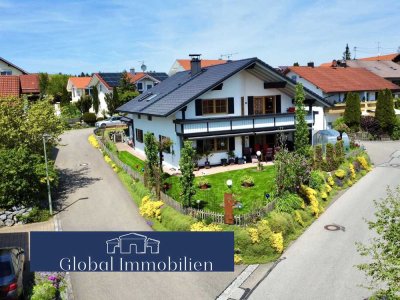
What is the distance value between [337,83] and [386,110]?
8.85m

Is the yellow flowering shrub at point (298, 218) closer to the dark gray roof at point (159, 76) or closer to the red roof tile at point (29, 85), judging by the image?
the red roof tile at point (29, 85)

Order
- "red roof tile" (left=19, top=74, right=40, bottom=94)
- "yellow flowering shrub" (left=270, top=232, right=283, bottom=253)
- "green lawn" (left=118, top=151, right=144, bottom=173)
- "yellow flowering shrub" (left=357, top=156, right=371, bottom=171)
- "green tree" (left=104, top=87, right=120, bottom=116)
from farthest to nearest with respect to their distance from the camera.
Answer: "green tree" (left=104, top=87, right=120, bottom=116) → "red roof tile" (left=19, top=74, right=40, bottom=94) → "green lawn" (left=118, top=151, right=144, bottom=173) → "yellow flowering shrub" (left=357, top=156, right=371, bottom=171) → "yellow flowering shrub" (left=270, top=232, right=283, bottom=253)

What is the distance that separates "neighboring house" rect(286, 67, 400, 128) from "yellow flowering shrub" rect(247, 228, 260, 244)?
3270cm

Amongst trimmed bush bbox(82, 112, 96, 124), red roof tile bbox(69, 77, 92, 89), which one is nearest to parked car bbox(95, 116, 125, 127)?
trimmed bush bbox(82, 112, 96, 124)

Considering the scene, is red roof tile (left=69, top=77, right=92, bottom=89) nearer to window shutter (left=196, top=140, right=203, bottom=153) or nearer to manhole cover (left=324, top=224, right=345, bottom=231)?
window shutter (left=196, top=140, right=203, bottom=153)

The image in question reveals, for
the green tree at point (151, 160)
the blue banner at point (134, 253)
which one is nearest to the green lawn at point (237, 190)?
the green tree at point (151, 160)

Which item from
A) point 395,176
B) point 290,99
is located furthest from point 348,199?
point 290,99

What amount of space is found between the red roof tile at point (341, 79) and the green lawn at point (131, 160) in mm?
25334

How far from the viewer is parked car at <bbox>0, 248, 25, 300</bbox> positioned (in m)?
11.1

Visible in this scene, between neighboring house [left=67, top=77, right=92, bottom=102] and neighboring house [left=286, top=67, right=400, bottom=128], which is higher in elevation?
neighboring house [left=67, top=77, right=92, bottom=102]

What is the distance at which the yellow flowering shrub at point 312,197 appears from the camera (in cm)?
2000

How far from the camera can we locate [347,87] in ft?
157

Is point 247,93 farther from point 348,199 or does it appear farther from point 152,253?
point 152,253

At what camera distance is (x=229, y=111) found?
28.7 meters
